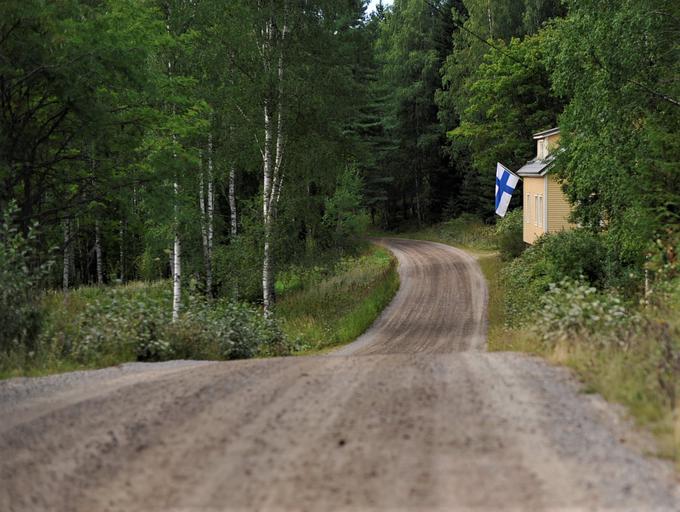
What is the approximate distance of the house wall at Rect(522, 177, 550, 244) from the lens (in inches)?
1389

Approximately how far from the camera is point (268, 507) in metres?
4.12

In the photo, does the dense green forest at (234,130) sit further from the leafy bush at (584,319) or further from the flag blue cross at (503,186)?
the flag blue cross at (503,186)

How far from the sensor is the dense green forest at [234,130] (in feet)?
44.9

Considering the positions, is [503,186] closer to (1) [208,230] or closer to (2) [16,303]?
(1) [208,230]

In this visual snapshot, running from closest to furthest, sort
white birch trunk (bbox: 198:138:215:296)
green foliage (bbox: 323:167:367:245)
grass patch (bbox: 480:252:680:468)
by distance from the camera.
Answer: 1. grass patch (bbox: 480:252:680:468)
2. white birch trunk (bbox: 198:138:215:296)
3. green foliage (bbox: 323:167:367:245)

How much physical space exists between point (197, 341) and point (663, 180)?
11.5 meters

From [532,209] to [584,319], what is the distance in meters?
28.9

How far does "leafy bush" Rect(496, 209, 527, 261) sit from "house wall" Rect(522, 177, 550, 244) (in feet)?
1.64

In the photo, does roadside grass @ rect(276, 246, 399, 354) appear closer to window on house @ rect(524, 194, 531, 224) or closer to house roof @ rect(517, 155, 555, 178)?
window on house @ rect(524, 194, 531, 224)

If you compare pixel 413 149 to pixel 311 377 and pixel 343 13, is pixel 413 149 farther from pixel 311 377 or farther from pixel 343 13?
pixel 311 377

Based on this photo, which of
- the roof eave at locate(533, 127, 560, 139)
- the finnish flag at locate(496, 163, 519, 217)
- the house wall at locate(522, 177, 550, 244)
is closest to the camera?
the roof eave at locate(533, 127, 560, 139)

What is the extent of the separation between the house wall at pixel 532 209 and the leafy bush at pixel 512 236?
501mm

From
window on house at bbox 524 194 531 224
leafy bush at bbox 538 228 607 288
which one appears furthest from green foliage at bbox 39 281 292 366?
window on house at bbox 524 194 531 224

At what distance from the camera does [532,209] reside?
123 ft
